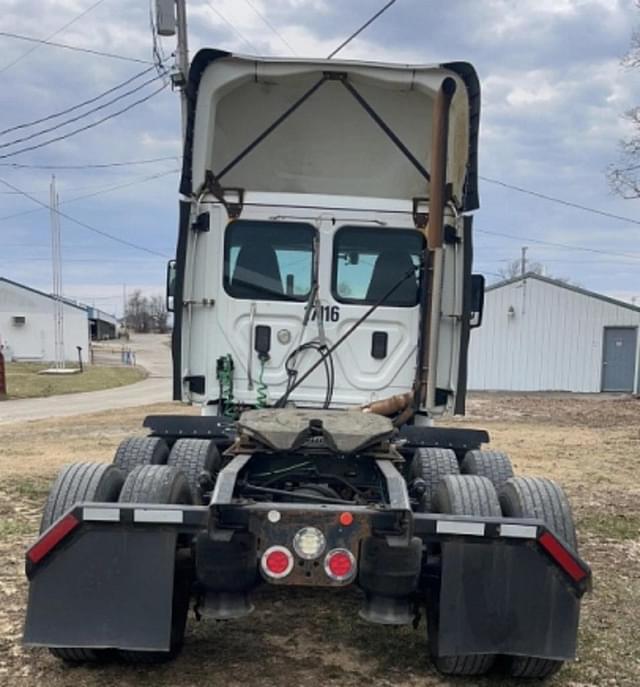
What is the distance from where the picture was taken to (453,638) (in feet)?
10.9

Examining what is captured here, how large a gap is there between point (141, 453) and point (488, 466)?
90.0 inches

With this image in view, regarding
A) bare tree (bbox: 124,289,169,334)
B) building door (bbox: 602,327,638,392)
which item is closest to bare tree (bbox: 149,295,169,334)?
bare tree (bbox: 124,289,169,334)

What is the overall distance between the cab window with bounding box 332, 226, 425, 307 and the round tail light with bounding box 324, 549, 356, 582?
2.84 meters

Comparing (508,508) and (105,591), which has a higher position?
(508,508)

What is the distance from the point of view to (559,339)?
83.7 ft

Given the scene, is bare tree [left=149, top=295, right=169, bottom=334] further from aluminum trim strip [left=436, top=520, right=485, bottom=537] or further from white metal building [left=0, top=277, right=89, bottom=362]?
aluminum trim strip [left=436, top=520, right=485, bottom=537]

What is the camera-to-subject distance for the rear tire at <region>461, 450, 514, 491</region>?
480cm

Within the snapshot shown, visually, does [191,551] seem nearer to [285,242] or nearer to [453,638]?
[453,638]

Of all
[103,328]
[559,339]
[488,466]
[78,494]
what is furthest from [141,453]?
[103,328]

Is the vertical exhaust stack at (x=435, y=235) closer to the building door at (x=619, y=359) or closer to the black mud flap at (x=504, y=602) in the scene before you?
the black mud flap at (x=504, y=602)

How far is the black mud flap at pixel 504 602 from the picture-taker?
329 centimetres

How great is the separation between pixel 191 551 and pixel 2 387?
2351cm

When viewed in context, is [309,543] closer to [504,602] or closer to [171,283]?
[504,602]

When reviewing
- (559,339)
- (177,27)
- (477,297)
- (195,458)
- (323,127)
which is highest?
(177,27)
